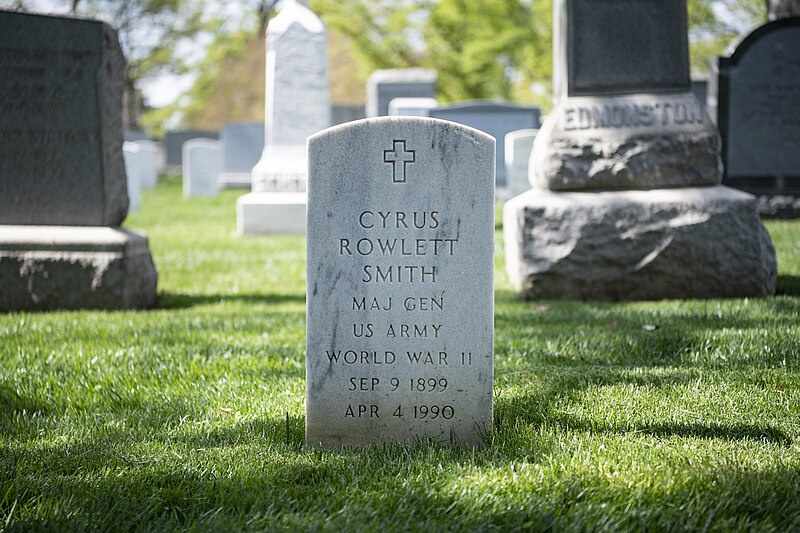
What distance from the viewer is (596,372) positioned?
3986 mm

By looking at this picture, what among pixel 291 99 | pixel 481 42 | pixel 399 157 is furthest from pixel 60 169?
pixel 481 42

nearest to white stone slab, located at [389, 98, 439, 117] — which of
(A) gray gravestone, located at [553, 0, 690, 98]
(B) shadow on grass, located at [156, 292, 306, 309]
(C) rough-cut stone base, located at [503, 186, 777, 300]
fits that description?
(B) shadow on grass, located at [156, 292, 306, 309]

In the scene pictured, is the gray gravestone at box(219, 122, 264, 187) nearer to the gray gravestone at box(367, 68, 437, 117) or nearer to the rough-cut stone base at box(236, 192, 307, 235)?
the gray gravestone at box(367, 68, 437, 117)

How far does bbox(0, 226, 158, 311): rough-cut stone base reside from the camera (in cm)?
608

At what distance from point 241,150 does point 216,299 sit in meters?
20.4

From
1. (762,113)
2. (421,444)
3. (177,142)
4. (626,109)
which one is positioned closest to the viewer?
(421,444)

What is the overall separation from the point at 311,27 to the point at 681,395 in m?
9.76

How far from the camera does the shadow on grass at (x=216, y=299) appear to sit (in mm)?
6734

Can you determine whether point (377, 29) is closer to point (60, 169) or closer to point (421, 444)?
point (60, 169)

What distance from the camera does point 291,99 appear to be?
12156 mm

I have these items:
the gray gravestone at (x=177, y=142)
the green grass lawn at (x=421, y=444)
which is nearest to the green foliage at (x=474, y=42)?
the gray gravestone at (x=177, y=142)

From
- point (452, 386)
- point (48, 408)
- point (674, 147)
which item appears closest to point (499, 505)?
point (452, 386)

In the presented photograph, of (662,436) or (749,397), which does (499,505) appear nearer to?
(662,436)

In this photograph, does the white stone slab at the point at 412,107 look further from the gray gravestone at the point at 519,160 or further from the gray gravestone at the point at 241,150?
the gray gravestone at the point at 241,150
